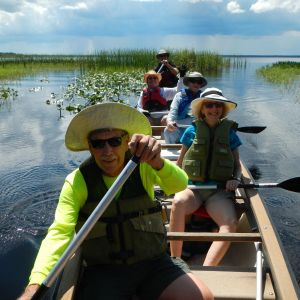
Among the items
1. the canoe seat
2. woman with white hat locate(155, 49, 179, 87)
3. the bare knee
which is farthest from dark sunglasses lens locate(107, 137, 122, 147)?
woman with white hat locate(155, 49, 179, 87)

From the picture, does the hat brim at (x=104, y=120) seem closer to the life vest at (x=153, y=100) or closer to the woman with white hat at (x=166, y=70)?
the life vest at (x=153, y=100)

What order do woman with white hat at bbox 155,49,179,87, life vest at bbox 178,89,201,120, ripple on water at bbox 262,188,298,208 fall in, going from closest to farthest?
life vest at bbox 178,89,201,120
ripple on water at bbox 262,188,298,208
woman with white hat at bbox 155,49,179,87

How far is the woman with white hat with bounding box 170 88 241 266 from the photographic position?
3156 millimetres

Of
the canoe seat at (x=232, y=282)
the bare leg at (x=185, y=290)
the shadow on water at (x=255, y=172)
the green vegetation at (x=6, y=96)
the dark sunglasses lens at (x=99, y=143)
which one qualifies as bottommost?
the shadow on water at (x=255, y=172)

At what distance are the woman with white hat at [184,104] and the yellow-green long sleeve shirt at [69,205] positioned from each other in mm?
3248

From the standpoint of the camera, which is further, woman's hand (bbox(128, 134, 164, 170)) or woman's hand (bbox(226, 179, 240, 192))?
woman's hand (bbox(226, 179, 240, 192))

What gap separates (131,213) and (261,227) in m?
1.16

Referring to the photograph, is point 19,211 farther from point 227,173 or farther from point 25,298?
point 25,298

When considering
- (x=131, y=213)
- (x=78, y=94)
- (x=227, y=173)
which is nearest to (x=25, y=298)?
(x=131, y=213)

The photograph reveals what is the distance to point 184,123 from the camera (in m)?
5.44

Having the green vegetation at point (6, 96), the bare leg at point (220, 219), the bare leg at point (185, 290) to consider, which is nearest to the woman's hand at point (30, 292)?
the bare leg at point (185, 290)

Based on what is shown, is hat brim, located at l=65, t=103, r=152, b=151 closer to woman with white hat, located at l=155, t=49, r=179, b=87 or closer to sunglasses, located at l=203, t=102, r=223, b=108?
sunglasses, located at l=203, t=102, r=223, b=108

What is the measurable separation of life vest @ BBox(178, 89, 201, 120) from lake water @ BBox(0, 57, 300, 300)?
1.80m

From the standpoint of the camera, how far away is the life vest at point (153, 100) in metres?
6.98
